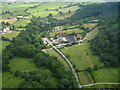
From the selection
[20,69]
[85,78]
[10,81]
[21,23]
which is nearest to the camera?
[10,81]

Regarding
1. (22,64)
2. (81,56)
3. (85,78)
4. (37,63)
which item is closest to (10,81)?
(22,64)

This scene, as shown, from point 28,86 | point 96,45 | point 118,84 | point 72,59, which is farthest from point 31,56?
point 118,84

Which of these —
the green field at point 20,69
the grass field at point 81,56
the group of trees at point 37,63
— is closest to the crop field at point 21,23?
the group of trees at point 37,63

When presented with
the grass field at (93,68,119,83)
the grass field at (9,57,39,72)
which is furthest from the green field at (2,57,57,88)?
the grass field at (93,68,119,83)

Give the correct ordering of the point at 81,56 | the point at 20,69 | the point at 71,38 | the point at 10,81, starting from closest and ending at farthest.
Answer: the point at 10,81
the point at 20,69
the point at 81,56
the point at 71,38

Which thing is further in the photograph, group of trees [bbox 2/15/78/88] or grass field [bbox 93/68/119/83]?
grass field [bbox 93/68/119/83]

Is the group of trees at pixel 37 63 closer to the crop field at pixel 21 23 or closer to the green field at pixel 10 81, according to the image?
the green field at pixel 10 81

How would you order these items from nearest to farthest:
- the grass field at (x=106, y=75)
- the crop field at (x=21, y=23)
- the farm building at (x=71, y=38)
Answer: the grass field at (x=106, y=75), the farm building at (x=71, y=38), the crop field at (x=21, y=23)

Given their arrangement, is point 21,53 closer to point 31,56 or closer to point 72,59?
point 31,56

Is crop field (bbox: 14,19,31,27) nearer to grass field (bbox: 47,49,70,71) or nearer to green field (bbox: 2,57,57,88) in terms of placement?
grass field (bbox: 47,49,70,71)

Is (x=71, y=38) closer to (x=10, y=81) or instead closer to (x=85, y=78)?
(x=85, y=78)

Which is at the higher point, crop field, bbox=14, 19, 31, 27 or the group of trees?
crop field, bbox=14, 19, 31, 27

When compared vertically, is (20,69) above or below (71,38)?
below
